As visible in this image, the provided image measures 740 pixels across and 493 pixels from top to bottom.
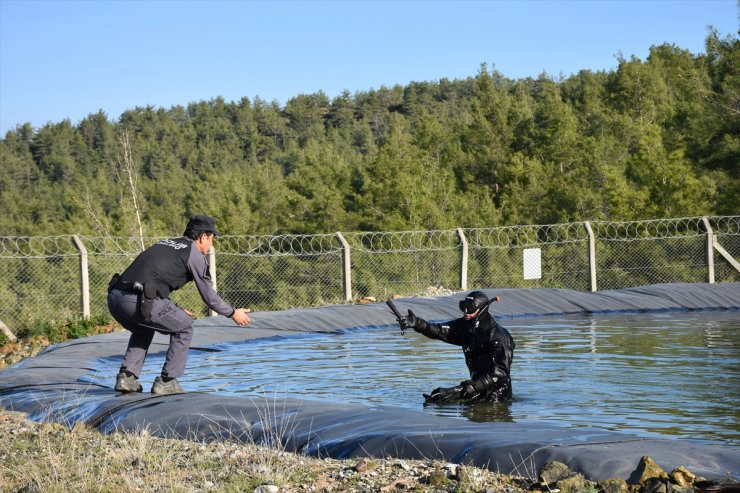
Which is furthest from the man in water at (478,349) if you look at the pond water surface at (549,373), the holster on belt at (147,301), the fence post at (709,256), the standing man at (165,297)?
the fence post at (709,256)

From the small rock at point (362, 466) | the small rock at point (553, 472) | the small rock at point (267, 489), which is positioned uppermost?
the small rock at point (553, 472)

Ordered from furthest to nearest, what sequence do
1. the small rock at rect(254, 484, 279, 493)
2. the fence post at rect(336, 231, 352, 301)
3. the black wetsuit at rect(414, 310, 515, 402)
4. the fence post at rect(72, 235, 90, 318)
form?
the fence post at rect(336, 231, 352, 301), the fence post at rect(72, 235, 90, 318), the black wetsuit at rect(414, 310, 515, 402), the small rock at rect(254, 484, 279, 493)

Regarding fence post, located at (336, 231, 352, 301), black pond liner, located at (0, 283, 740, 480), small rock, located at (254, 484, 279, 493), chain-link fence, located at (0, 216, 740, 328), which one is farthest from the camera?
chain-link fence, located at (0, 216, 740, 328)

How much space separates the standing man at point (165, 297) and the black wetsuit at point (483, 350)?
2.07 meters

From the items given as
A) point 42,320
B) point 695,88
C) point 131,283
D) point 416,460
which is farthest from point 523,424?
point 695,88

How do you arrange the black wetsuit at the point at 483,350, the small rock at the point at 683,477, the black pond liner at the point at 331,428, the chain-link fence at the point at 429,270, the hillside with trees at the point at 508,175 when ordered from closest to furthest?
the small rock at the point at 683,477, the black pond liner at the point at 331,428, the black wetsuit at the point at 483,350, the chain-link fence at the point at 429,270, the hillside with trees at the point at 508,175

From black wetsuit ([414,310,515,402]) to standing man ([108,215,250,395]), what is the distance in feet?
6.78

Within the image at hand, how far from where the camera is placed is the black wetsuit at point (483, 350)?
31.2 ft

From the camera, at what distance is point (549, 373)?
11.4m

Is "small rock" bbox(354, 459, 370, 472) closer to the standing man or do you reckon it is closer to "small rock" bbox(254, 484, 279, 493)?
"small rock" bbox(254, 484, 279, 493)

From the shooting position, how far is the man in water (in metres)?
9.42

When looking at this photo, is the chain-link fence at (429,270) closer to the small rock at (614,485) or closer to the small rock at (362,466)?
the small rock at (362,466)

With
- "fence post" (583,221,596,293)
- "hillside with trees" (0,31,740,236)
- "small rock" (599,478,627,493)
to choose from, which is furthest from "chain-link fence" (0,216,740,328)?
"small rock" (599,478,627,493)

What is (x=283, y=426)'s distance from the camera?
7.25 m
